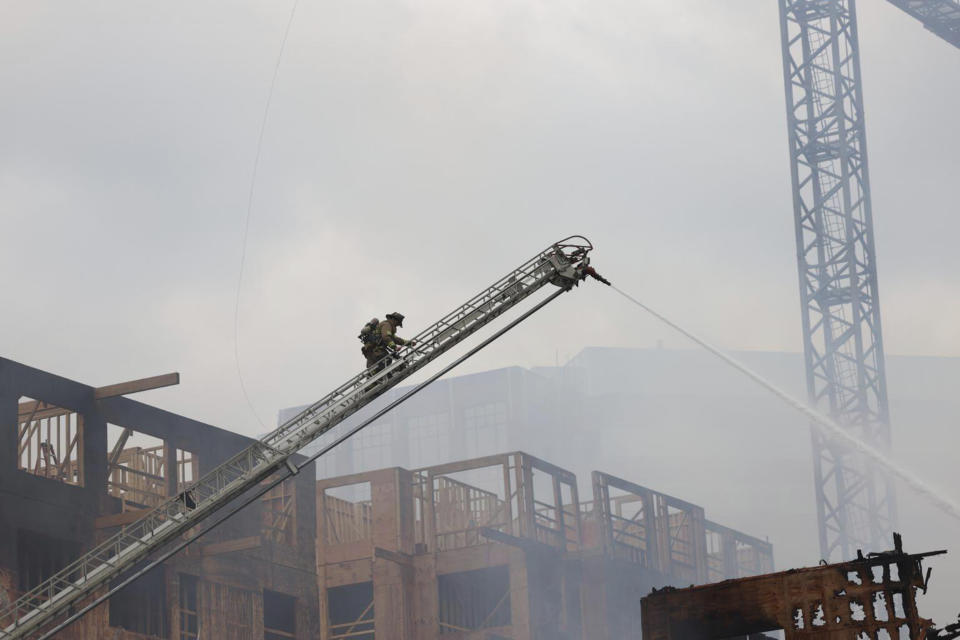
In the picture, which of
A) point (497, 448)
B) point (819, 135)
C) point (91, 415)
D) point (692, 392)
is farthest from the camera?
point (692, 392)

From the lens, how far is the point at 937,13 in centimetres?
5894

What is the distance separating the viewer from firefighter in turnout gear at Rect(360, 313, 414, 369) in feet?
69.4

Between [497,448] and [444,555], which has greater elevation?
[497,448]

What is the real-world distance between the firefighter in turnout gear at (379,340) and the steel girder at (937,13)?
43188 mm

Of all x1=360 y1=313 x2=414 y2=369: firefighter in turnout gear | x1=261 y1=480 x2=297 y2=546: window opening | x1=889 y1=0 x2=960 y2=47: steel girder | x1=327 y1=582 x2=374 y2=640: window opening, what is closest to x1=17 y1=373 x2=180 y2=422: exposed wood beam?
x1=261 y1=480 x2=297 y2=546: window opening

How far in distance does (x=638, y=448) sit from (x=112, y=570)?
210 feet

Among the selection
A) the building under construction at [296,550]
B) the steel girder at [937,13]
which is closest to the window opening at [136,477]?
the building under construction at [296,550]

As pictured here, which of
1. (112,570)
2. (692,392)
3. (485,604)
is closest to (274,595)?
(485,604)

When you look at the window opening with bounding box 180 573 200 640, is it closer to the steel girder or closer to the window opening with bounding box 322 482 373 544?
the window opening with bounding box 322 482 373 544

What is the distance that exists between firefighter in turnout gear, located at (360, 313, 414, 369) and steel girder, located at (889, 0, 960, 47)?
1700 inches

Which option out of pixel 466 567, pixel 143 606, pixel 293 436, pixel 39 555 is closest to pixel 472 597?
pixel 466 567

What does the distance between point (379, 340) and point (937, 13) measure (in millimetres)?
44808

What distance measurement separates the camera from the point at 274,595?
3712cm

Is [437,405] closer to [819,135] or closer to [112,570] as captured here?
[819,135]
